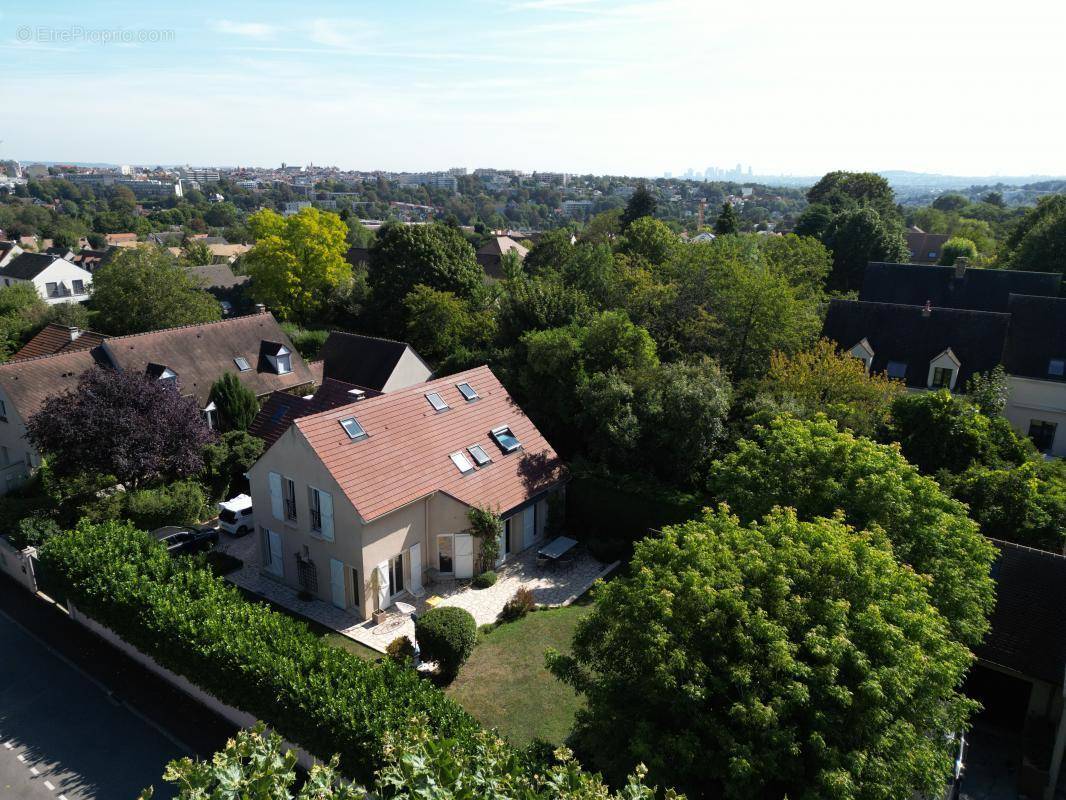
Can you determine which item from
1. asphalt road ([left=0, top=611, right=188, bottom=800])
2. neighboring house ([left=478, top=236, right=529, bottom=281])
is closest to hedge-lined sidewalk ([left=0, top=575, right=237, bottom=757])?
asphalt road ([left=0, top=611, right=188, bottom=800])

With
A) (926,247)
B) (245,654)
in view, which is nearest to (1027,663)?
(245,654)

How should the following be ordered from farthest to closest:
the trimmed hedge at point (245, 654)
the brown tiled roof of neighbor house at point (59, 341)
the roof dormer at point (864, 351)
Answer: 1. the brown tiled roof of neighbor house at point (59, 341)
2. the roof dormer at point (864, 351)
3. the trimmed hedge at point (245, 654)

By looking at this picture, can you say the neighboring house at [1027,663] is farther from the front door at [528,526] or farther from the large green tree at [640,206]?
the large green tree at [640,206]

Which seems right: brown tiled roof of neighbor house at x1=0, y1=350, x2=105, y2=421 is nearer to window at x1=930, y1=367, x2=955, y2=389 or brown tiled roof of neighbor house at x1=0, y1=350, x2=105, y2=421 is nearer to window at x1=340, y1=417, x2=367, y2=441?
window at x1=340, y1=417, x2=367, y2=441

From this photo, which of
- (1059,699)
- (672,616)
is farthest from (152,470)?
(1059,699)

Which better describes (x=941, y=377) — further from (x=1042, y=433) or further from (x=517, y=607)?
(x=517, y=607)

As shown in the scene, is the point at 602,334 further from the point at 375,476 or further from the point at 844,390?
the point at 375,476

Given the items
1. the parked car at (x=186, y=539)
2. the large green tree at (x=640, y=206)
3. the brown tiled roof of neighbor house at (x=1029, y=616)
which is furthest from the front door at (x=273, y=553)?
the large green tree at (x=640, y=206)

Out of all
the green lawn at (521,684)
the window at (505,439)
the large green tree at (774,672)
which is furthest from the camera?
the window at (505,439)
